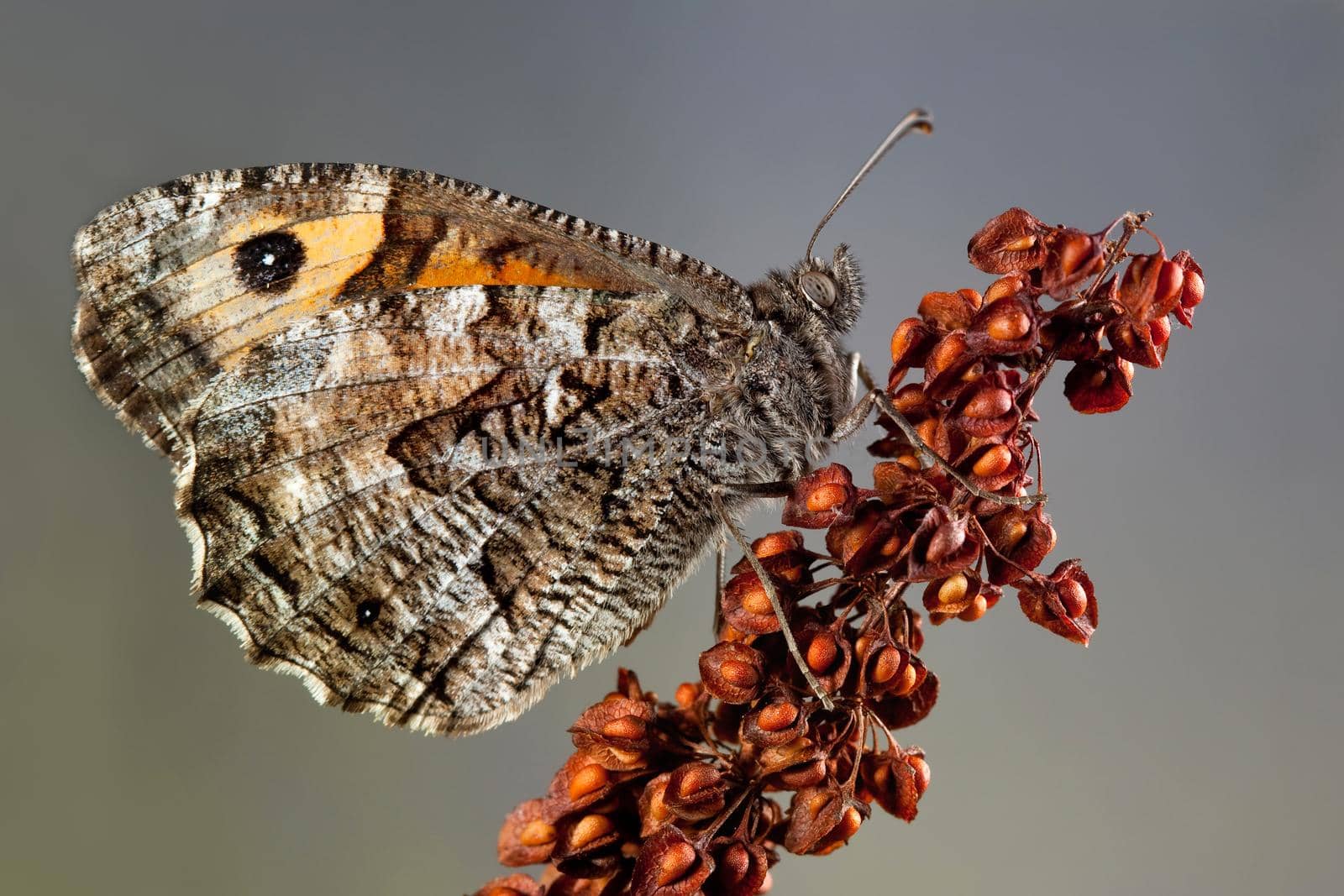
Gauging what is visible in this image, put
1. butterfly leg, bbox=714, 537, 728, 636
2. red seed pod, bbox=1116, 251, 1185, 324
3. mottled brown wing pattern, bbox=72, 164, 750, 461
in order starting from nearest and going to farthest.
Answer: red seed pod, bbox=1116, 251, 1185, 324, mottled brown wing pattern, bbox=72, 164, 750, 461, butterfly leg, bbox=714, 537, 728, 636

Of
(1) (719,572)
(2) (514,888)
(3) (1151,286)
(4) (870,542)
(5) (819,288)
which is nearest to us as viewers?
(3) (1151,286)

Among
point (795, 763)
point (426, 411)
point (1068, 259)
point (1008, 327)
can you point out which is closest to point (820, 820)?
point (795, 763)

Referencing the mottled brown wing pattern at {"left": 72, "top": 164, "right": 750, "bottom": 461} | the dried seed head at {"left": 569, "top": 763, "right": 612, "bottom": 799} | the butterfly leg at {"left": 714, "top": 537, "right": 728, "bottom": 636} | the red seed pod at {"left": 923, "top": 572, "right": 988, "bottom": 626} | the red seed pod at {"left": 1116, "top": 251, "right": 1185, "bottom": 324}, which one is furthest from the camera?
the butterfly leg at {"left": 714, "top": 537, "right": 728, "bottom": 636}

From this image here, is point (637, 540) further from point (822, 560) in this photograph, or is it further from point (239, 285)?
point (239, 285)

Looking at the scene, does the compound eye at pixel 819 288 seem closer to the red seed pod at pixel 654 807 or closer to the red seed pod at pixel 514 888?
the red seed pod at pixel 654 807

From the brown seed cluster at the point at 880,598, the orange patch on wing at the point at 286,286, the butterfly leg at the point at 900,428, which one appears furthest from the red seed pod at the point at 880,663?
the orange patch on wing at the point at 286,286

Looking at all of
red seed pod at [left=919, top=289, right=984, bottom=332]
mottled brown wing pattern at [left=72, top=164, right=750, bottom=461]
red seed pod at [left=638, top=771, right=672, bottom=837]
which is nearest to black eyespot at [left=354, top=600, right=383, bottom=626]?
mottled brown wing pattern at [left=72, top=164, right=750, bottom=461]

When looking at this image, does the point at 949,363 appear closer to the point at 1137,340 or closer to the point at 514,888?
the point at 1137,340

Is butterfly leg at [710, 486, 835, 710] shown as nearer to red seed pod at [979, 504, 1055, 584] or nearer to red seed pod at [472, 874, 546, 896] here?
red seed pod at [979, 504, 1055, 584]
